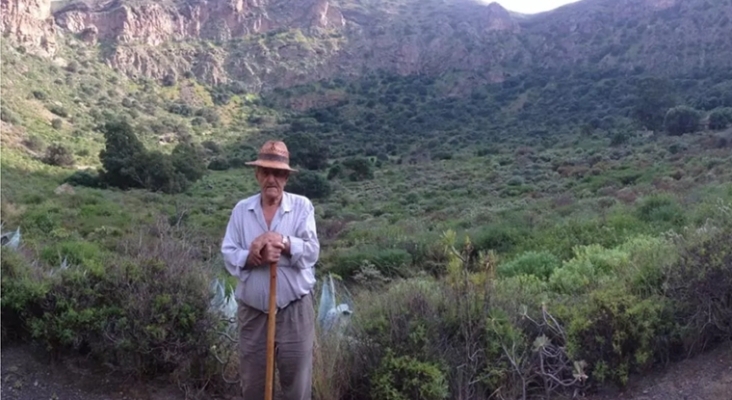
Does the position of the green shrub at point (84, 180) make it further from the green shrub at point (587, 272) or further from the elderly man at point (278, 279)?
the elderly man at point (278, 279)

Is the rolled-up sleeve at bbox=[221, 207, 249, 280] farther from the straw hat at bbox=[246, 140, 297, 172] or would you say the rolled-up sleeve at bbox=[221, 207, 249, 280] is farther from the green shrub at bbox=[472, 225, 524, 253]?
the green shrub at bbox=[472, 225, 524, 253]

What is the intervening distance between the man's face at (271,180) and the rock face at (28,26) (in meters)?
56.9

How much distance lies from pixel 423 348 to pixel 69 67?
2293 inches

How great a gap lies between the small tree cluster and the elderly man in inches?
1180

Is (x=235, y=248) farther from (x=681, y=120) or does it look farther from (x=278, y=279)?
(x=681, y=120)

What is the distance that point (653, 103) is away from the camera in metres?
45.5

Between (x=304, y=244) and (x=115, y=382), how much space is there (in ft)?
6.23

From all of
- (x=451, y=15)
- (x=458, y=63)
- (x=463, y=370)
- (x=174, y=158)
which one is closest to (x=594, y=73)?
(x=458, y=63)

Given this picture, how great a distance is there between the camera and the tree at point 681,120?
3988 centimetres

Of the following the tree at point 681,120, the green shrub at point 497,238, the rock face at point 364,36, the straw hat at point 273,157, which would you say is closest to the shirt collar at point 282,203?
the straw hat at point 273,157

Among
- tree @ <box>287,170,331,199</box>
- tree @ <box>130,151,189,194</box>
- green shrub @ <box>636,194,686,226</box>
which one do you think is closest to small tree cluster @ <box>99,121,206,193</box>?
tree @ <box>130,151,189,194</box>

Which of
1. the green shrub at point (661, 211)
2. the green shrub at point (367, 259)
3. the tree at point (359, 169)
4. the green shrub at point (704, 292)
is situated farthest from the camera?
the tree at point (359, 169)

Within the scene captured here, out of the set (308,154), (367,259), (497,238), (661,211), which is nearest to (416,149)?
(308,154)

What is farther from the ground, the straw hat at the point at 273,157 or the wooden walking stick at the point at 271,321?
the straw hat at the point at 273,157
